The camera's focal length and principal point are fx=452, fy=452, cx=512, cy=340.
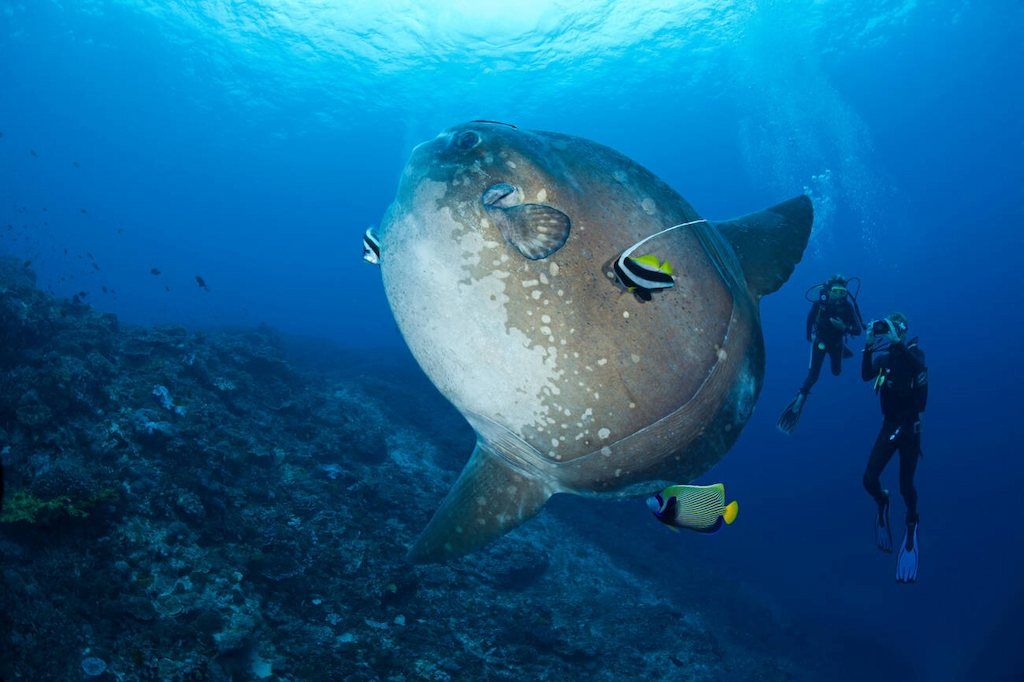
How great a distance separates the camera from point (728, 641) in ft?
37.8

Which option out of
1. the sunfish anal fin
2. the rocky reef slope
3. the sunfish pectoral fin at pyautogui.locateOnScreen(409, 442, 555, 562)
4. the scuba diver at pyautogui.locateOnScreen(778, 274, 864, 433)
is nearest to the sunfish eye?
the sunfish anal fin

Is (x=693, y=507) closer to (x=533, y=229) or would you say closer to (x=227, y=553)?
(x=533, y=229)

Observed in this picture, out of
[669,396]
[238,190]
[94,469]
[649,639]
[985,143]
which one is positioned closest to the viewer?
[669,396]

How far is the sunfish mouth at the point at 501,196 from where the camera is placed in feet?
5.64

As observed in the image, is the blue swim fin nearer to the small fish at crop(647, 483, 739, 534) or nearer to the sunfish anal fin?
the small fish at crop(647, 483, 739, 534)

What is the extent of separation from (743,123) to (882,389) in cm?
5121

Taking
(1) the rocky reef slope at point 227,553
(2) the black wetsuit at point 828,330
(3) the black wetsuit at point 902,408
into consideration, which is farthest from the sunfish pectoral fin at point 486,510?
(2) the black wetsuit at point 828,330

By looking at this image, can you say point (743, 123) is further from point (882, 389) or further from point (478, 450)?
point (478, 450)

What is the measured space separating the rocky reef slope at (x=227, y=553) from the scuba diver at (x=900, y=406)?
3.96m

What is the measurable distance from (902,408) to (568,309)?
7.23m

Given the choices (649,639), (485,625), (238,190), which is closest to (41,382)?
(485,625)

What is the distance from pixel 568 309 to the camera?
5.68 feet

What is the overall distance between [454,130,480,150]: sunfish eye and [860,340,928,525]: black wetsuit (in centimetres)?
686

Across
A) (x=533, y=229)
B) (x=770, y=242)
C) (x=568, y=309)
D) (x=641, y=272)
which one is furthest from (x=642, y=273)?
(x=770, y=242)
